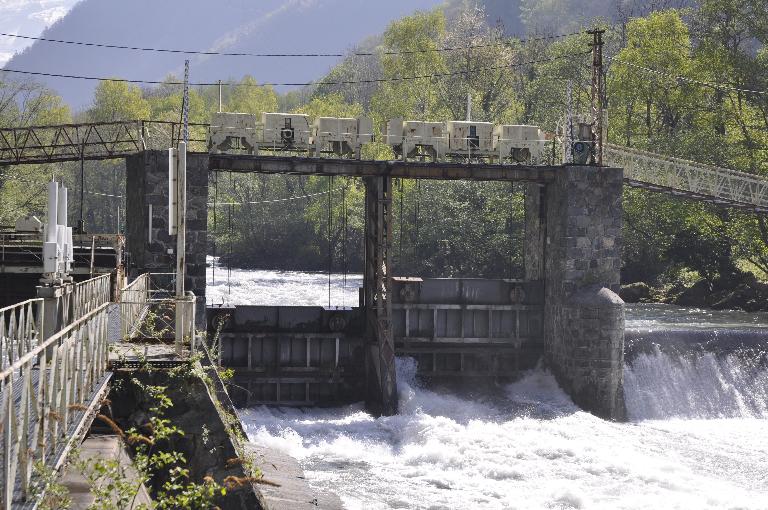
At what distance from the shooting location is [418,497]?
27.1 metres

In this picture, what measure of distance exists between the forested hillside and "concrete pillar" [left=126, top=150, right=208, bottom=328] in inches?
466

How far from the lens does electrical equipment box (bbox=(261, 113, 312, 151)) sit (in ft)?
126

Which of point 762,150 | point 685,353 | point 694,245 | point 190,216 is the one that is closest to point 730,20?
point 762,150

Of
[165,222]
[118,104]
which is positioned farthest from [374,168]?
[118,104]

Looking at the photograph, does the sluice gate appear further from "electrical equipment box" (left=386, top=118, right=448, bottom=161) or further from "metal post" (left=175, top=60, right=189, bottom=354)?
"metal post" (left=175, top=60, right=189, bottom=354)

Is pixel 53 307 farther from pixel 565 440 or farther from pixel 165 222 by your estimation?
pixel 565 440

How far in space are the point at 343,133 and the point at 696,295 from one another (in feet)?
86.7

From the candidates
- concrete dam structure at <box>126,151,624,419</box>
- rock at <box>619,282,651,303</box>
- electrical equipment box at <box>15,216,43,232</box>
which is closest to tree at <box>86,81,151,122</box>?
rock at <box>619,282,651,303</box>

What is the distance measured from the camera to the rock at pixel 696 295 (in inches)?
2271

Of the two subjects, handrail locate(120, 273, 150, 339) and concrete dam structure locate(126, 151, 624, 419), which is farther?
concrete dam structure locate(126, 151, 624, 419)

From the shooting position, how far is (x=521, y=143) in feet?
133

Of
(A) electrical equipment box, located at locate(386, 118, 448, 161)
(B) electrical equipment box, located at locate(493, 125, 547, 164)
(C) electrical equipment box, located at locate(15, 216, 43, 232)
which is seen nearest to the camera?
(A) electrical equipment box, located at locate(386, 118, 448, 161)

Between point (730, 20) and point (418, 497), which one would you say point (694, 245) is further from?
point (418, 497)

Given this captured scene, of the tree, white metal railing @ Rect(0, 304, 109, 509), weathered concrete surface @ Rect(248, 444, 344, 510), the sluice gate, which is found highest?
the tree
